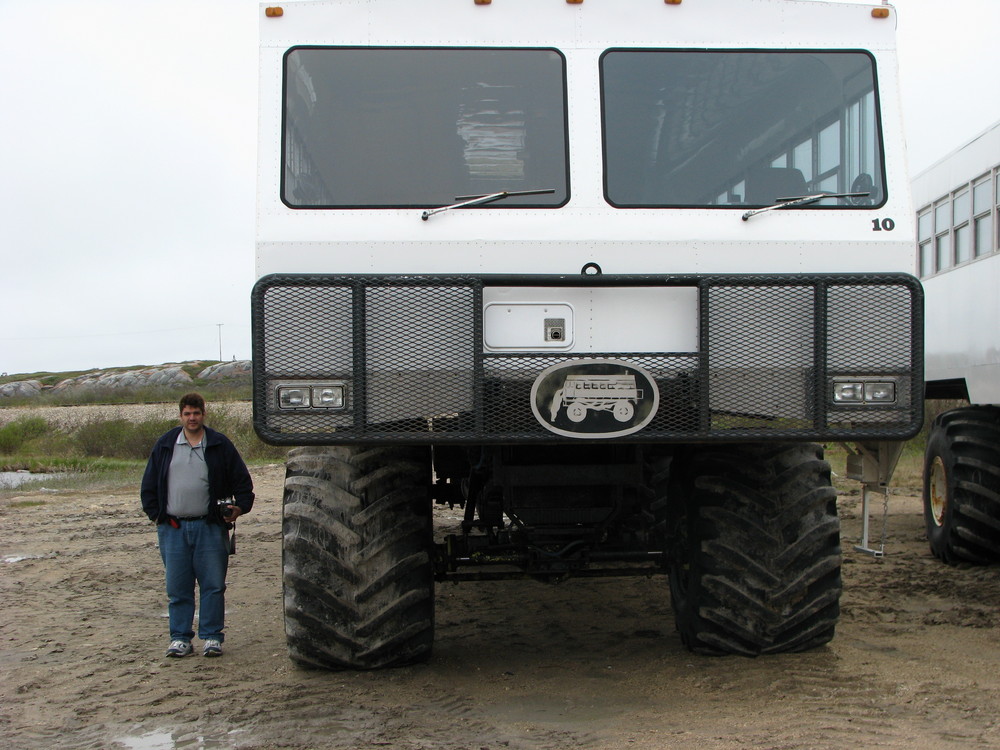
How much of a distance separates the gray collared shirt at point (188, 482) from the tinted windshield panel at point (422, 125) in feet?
7.24

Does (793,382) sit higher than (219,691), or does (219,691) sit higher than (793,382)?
(793,382)

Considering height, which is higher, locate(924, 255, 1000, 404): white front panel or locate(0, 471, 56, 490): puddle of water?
locate(924, 255, 1000, 404): white front panel

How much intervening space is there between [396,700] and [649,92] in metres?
3.15

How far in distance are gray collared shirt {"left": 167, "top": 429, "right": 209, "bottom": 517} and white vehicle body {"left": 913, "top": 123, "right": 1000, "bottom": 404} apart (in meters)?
5.64

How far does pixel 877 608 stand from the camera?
762 centimetres

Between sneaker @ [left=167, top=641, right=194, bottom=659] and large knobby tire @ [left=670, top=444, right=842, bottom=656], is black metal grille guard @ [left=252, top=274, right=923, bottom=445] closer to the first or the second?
large knobby tire @ [left=670, top=444, right=842, bottom=656]

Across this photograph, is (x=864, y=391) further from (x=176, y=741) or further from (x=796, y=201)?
(x=176, y=741)

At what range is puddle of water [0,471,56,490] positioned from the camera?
21000mm

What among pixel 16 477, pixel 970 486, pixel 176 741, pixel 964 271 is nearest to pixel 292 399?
pixel 176 741

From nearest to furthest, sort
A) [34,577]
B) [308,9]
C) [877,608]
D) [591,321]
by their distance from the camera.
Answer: [591,321] → [308,9] → [877,608] → [34,577]

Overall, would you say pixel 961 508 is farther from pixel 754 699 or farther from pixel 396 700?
pixel 396 700

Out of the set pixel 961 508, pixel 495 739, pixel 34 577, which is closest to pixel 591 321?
pixel 495 739

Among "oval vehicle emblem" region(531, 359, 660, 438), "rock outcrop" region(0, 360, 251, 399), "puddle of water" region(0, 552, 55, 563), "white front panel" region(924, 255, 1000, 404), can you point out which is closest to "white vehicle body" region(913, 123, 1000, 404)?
"white front panel" region(924, 255, 1000, 404)

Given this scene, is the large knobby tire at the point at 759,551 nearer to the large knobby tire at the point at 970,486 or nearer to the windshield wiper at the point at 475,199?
the windshield wiper at the point at 475,199
